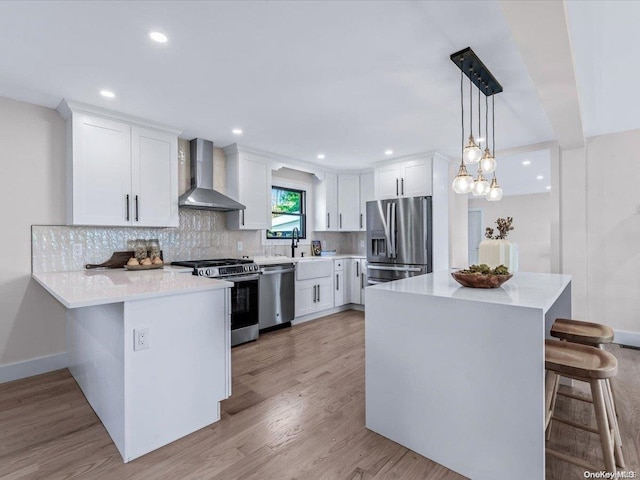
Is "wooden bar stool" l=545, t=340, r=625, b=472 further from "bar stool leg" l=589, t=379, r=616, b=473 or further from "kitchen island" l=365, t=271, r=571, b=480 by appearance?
"kitchen island" l=365, t=271, r=571, b=480

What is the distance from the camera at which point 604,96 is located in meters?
2.73

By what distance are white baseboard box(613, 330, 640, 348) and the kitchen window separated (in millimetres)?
4186

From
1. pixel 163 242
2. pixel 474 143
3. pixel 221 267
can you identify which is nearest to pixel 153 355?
pixel 221 267

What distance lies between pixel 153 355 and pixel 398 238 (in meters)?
3.50

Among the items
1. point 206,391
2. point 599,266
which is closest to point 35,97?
point 206,391

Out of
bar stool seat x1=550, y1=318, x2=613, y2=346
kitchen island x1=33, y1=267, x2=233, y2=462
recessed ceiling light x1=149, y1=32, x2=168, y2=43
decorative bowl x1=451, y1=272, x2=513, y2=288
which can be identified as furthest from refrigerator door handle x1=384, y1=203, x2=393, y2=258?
recessed ceiling light x1=149, y1=32, x2=168, y2=43

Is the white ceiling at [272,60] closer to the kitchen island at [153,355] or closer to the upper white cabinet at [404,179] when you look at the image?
the upper white cabinet at [404,179]

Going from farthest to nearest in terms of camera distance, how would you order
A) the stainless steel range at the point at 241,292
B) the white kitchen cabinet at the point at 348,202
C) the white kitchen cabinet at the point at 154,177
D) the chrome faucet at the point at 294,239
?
the white kitchen cabinet at the point at 348,202, the chrome faucet at the point at 294,239, the stainless steel range at the point at 241,292, the white kitchen cabinet at the point at 154,177

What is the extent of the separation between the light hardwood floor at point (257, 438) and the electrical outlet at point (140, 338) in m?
0.60

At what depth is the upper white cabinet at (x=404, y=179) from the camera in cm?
437

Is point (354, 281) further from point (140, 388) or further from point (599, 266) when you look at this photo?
point (140, 388)

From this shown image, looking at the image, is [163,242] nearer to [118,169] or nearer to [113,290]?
[118,169]

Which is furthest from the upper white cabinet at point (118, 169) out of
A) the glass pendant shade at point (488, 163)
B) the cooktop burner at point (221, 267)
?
the glass pendant shade at point (488, 163)

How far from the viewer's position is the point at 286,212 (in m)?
5.06
